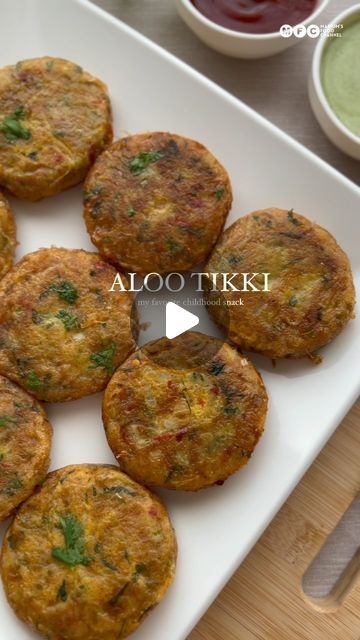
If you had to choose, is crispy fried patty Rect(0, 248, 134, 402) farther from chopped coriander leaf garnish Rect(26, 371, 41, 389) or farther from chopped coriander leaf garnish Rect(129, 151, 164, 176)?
chopped coriander leaf garnish Rect(129, 151, 164, 176)

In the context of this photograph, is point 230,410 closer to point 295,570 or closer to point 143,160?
point 295,570

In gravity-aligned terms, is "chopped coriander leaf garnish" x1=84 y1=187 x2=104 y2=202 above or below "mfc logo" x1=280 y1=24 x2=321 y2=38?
below

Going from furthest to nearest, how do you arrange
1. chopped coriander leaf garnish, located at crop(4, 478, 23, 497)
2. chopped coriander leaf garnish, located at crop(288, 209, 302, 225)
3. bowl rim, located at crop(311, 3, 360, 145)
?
bowl rim, located at crop(311, 3, 360, 145), chopped coriander leaf garnish, located at crop(288, 209, 302, 225), chopped coriander leaf garnish, located at crop(4, 478, 23, 497)

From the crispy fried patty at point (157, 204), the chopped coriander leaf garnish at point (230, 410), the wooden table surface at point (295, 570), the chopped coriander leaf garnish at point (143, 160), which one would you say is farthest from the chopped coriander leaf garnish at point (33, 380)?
the wooden table surface at point (295, 570)

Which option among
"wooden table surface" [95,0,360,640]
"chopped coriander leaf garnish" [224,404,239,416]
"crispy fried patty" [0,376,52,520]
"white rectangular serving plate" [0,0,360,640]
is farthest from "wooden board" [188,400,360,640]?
"crispy fried patty" [0,376,52,520]

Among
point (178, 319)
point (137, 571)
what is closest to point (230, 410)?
point (178, 319)

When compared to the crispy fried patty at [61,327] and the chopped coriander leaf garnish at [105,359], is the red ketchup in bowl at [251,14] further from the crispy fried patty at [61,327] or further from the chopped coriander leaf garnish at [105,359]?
the chopped coriander leaf garnish at [105,359]
